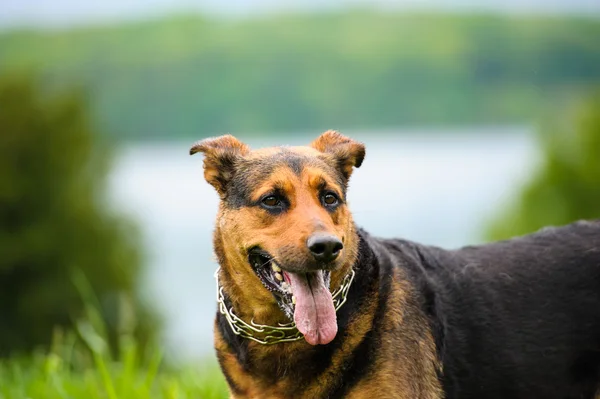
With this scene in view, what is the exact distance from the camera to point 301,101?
106312 mm

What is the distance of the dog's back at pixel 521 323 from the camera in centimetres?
517

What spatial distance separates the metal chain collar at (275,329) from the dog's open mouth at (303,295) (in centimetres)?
14

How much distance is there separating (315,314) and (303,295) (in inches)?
5.8

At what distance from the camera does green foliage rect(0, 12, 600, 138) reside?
345 ft

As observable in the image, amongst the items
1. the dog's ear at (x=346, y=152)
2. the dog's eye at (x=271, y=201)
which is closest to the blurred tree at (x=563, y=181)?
the dog's ear at (x=346, y=152)

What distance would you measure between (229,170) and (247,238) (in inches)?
25.3

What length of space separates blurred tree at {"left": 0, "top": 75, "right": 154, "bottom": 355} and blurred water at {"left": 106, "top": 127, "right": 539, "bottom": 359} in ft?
6.14

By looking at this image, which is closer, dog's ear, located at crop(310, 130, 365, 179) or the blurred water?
dog's ear, located at crop(310, 130, 365, 179)

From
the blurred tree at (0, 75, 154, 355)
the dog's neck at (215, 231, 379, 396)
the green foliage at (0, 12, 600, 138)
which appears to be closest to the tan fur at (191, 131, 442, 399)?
the dog's neck at (215, 231, 379, 396)

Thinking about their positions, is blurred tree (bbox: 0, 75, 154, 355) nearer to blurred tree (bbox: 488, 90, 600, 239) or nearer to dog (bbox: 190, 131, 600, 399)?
blurred tree (bbox: 488, 90, 600, 239)

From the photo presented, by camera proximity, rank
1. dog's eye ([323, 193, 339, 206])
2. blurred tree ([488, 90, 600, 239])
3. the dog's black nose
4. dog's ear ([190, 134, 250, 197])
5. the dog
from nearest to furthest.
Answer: the dog's black nose < the dog < dog's eye ([323, 193, 339, 206]) < dog's ear ([190, 134, 250, 197]) < blurred tree ([488, 90, 600, 239])

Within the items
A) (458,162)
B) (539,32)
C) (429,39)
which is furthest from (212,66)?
(539,32)

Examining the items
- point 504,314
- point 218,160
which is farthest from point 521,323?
point 218,160

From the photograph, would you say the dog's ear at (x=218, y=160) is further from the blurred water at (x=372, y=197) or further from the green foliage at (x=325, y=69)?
the green foliage at (x=325, y=69)
